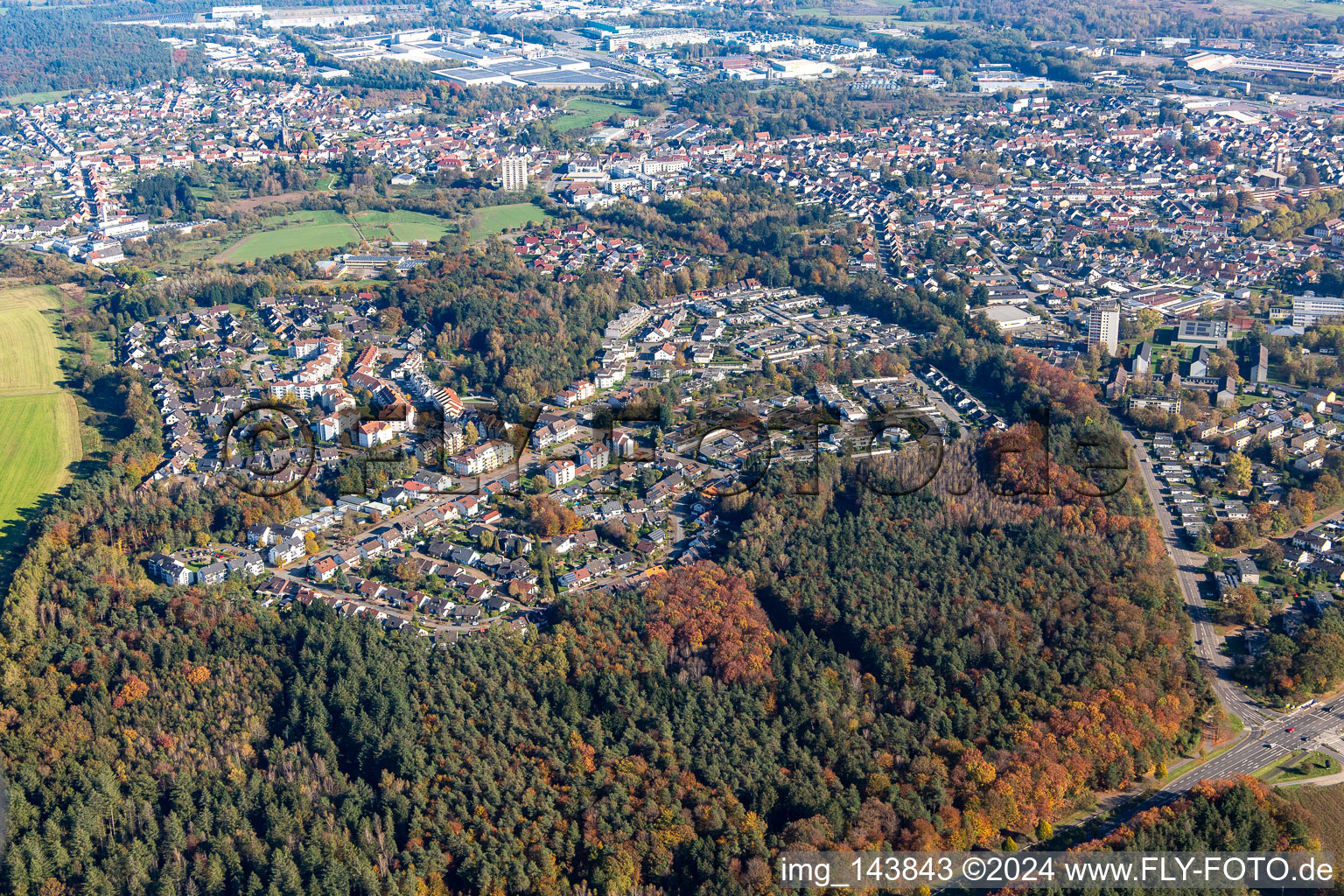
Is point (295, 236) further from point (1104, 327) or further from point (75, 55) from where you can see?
point (75, 55)

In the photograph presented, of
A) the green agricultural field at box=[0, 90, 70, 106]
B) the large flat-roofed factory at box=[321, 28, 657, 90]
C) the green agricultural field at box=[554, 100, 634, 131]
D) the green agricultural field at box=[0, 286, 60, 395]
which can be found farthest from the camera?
the large flat-roofed factory at box=[321, 28, 657, 90]

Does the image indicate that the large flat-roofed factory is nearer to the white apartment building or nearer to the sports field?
the sports field

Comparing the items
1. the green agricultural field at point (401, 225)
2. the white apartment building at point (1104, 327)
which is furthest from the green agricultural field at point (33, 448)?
the white apartment building at point (1104, 327)

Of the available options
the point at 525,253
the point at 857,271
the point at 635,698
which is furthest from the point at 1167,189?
the point at 635,698

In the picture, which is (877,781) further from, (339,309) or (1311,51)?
(1311,51)

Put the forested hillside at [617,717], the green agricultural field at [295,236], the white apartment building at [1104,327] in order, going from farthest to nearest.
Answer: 1. the green agricultural field at [295,236]
2. the white apartment building at [1104,327]
3. the forested hillside at [617,717]

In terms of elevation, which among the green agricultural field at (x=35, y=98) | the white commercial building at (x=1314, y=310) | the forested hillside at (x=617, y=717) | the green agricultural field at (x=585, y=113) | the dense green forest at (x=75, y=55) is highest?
the dense green forest at (x=75, y=55)

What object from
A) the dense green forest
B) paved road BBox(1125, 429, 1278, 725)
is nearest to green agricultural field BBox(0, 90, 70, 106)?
the dense green forest

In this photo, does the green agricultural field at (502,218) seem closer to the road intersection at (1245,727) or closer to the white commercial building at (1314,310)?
the white commercial building at (1314,310)
